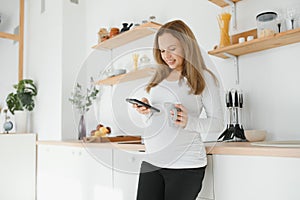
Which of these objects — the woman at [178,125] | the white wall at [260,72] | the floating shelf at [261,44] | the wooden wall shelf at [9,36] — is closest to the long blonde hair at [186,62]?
the woman at [178,125]

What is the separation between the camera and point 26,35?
10.4ft

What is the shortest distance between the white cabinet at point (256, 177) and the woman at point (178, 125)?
0.08 m

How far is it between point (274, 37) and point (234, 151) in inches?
22.2

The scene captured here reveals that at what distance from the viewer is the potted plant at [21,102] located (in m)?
2.78

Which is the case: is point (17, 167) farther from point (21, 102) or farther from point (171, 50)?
point (171, 50)

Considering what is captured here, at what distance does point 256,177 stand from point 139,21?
61.9 inches

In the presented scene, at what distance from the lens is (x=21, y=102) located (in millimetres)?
2789

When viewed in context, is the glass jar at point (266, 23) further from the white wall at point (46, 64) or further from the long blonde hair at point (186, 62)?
the white wall at point (46, 64)

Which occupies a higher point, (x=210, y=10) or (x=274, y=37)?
(x=210, y=10)

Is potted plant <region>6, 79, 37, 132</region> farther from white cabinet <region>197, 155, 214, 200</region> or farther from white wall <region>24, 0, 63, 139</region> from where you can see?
white cabinet <region>197, 155, 214, 200</region>

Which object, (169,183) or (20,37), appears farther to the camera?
(20,37)

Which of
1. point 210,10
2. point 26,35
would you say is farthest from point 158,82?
point 26,35

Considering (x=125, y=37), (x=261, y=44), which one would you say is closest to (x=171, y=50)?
(x=261, y=44)

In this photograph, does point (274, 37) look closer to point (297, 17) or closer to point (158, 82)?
point (297, 17)
